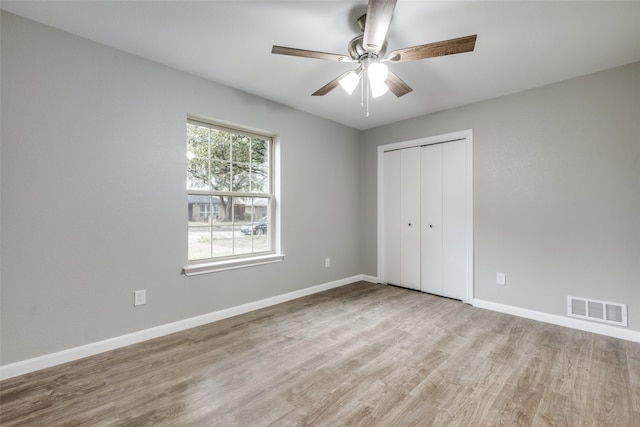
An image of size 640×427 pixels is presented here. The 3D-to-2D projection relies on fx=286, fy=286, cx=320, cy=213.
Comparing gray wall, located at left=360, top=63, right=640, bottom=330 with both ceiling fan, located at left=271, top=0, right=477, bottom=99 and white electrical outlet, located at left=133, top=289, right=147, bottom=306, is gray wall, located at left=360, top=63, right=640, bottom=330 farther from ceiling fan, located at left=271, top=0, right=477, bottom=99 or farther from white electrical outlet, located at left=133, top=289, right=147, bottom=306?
white electrical outlet, located at left=133, top=289, right=147, bottom=306

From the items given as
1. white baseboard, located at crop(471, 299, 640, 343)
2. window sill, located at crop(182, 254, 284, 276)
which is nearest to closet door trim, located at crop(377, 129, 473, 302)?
white baseboard, located at crop(471, 299, 640, 343)

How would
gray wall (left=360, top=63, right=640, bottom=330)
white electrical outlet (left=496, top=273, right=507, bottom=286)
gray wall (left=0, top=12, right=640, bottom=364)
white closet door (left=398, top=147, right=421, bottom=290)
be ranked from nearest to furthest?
gray wall (left=0, top=12, right=640, bottom=364)
gray wall (left=360, top=63, right=640, bottom=330)
white electrical outlet (left=496, top=273, right=507, bottom=286)
white closet door (left=398, top=147, right=421, bottom=290)

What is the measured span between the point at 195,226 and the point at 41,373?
1.48m

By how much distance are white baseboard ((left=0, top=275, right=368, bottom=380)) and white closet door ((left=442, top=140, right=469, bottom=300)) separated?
202 cm

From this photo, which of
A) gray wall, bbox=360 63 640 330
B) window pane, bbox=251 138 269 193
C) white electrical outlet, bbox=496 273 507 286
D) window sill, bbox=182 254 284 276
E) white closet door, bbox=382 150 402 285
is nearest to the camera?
gray wall, bbox=360 63 640 330

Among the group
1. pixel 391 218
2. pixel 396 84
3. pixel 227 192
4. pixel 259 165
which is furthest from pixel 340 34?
pixel 391 218

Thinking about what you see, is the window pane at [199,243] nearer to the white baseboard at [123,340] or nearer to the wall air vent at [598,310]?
the white baseboard at [123,340]

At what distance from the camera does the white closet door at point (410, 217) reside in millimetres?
3963

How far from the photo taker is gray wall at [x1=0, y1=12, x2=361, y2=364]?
1923 millimetres

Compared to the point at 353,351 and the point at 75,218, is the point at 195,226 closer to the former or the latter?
the point at 75,218

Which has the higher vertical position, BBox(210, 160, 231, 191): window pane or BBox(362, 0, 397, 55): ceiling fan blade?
BBox(362, 0, 397, 55): ceiling fan blade

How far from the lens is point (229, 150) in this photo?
311 cm

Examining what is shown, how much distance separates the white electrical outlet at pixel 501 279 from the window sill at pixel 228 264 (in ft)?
8.17

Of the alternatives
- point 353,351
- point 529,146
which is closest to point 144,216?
point 353,351
